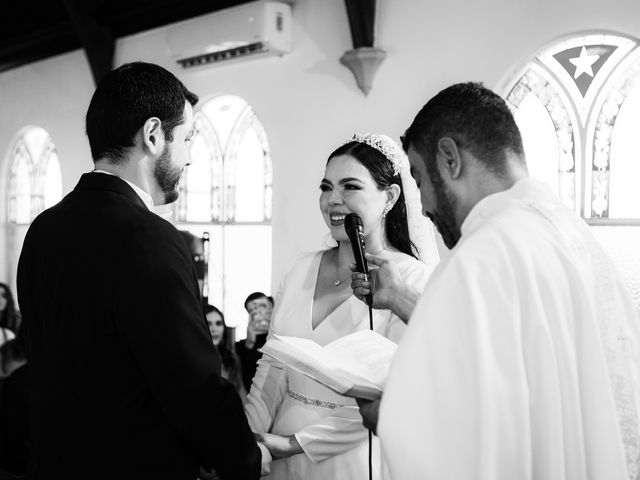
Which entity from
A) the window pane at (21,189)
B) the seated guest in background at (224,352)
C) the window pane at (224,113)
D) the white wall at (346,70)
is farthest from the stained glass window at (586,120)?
the window pane at (21,189)

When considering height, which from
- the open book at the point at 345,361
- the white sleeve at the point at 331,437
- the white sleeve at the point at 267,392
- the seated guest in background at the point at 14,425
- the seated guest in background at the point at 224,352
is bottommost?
the seated guest in background at the point at 14,425

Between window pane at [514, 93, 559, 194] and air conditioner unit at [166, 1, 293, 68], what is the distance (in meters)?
2.19

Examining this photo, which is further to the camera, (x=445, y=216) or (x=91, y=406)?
(x=91, y=406)

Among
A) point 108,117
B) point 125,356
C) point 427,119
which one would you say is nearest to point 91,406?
point 125,356

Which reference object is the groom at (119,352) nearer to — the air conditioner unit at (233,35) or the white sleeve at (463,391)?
the white sleeve at (463,391)

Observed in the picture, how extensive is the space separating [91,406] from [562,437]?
1035 millimetres

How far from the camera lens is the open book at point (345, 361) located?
58.6 inches

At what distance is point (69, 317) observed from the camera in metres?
1.65

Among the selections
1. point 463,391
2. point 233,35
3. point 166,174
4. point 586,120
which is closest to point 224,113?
point 233,35

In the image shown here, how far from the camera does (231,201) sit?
25.6 feet

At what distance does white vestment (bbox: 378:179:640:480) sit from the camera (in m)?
1.22

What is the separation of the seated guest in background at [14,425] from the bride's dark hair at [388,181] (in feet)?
11.0

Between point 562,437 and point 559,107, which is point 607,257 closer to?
point 562,437

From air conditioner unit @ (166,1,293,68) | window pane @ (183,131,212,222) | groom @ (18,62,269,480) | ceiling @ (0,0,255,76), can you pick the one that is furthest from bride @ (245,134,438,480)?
window pane @ (183,131,212,222)
